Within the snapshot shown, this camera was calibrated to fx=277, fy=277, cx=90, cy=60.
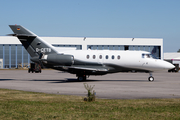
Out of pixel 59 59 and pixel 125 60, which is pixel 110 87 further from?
pixel 59 59

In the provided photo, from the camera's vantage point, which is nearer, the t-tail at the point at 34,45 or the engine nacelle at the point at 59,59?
the engine nacelle at the point at 59,59

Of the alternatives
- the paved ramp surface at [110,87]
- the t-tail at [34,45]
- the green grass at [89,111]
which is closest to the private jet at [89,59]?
the t-tail at [34,45]

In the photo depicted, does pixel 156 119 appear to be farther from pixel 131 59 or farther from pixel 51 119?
pixel 131 59

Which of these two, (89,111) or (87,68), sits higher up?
(87,68)

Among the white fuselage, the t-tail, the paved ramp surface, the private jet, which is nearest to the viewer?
the paved ramp surface

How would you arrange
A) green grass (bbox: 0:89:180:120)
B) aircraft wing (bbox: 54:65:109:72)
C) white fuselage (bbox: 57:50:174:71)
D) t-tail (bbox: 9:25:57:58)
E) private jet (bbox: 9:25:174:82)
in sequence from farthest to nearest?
t-tail (bbox: 9:25:57:58), white fuselage (bbox: 57:50:174:71), private jet (bbox: 9:25:174:82), aircraft wing (bbox: 54:65:109:72), green grass (bbox: 0:89:180:120)

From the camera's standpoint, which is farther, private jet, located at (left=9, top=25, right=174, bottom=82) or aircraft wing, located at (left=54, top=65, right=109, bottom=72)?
private jet, located at (left=9, top=25, right=174, bottom=82)

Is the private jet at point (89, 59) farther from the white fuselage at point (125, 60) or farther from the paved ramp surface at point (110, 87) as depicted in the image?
the paved ramp surface at point (110, 87)

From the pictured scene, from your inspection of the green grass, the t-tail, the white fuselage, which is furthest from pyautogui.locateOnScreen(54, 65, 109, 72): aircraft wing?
the green grass

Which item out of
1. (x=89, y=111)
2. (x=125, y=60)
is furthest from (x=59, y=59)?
(x=89, y=111)

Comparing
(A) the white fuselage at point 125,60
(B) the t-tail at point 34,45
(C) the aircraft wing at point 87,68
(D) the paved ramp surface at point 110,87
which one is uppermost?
(B) the t-tail at point 34,45

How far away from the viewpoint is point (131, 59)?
29969 millimetres

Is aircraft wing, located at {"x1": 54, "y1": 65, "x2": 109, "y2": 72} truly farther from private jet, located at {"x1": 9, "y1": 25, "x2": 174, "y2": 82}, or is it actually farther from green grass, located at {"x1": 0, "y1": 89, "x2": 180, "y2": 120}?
green grass, located at {"x1": 0, "y1": 89, "x2": 180, "y2": 120}

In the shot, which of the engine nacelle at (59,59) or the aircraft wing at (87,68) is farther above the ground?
the engine nacelle at (59,59)
